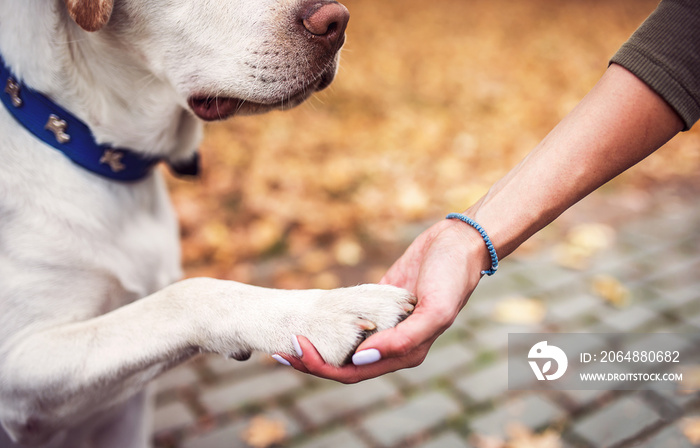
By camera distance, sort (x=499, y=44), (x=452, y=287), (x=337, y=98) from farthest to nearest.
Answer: (x=499, y=44), (x=337, y=98), (x=452, y=287)

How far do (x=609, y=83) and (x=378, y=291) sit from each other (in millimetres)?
1039

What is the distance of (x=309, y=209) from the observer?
4.79m

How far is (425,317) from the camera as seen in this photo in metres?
1.57

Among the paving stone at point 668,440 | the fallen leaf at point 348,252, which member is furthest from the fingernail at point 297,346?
the fallen leaf at point 348,252

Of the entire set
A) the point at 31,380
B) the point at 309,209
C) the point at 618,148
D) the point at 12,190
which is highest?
the point at 618,148

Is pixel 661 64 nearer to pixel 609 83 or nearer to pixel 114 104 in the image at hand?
pixel 609 83

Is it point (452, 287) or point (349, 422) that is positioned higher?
point (452, 287)

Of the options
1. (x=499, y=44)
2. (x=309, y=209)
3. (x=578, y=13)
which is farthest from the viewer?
(x=578, y=13)

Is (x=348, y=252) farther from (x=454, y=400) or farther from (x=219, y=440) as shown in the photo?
(x=219, y=440)

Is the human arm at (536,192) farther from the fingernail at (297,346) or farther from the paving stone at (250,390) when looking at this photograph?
the paving stone at (250,390)

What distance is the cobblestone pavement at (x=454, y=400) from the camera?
8.99 ft

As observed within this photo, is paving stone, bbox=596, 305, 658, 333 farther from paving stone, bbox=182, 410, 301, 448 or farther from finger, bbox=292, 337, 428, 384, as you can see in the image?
finger, bbox=292, 337, 428, 384

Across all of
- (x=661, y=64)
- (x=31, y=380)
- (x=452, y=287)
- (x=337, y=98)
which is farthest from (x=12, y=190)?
(x=337, y=98)

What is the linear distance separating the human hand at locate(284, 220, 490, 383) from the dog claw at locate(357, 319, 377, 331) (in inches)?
1.7
